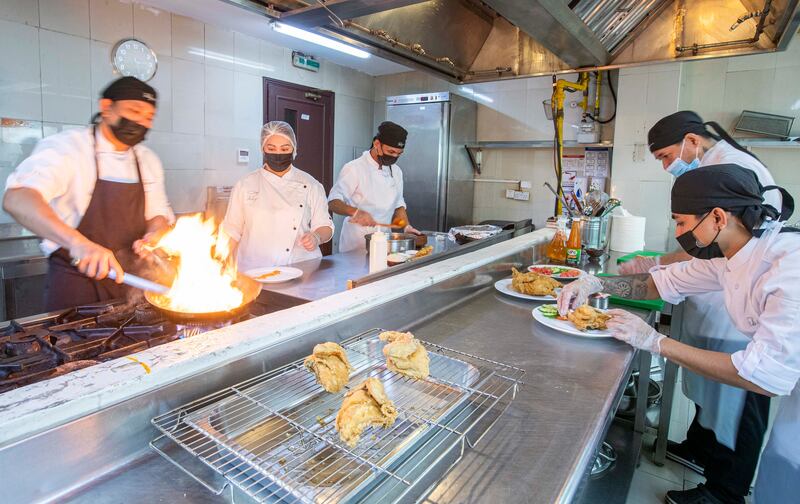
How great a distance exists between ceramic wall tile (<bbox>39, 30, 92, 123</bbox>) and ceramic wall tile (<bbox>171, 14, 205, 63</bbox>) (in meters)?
0.78

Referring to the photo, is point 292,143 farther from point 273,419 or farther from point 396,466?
point 396,466

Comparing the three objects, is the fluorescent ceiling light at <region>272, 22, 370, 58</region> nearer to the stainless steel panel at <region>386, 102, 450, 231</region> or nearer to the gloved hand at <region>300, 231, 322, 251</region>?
the gloved hand at <region>300, 231, 322, 251</region>

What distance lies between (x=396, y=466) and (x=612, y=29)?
10.8 feet

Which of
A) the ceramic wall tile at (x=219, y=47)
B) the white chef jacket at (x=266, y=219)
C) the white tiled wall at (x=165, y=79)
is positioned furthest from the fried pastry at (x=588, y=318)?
the ceramic wall tile at (x=219, y=47)

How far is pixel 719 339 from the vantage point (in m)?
2.31

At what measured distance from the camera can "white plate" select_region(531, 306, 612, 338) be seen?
1705 millimetres

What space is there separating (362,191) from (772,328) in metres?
3.15

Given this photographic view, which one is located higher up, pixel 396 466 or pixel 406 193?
pixel 406 193

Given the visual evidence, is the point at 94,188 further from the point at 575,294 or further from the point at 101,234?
the point at 575,294

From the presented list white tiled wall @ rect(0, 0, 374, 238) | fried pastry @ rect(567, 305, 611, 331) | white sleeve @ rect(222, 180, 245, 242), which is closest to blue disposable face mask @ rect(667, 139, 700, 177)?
fried pastry @ rect(567, 305, 611, 331)

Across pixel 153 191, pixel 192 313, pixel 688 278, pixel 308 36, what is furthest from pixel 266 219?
pixel 688 278

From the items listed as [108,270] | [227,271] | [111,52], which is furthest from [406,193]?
[108,270]

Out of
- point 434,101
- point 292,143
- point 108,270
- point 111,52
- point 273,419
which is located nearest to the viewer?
point 273,419

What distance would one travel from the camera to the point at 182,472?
3.08 feet
